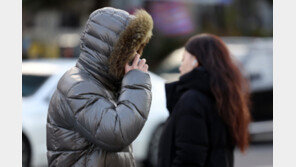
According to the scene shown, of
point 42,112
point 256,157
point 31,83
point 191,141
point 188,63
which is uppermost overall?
point 188,63

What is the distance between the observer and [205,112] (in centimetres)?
350

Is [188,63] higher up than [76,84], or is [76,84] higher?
[76,84]

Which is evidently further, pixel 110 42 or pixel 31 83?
pixel 31 83

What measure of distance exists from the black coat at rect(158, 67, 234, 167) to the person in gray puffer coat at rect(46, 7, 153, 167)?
37.5 inches

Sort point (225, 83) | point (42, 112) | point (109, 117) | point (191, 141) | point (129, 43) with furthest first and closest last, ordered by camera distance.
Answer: point (42, 112) → point (225, 83) → point (191, 141) → point (129, 43) → point (109, 117)

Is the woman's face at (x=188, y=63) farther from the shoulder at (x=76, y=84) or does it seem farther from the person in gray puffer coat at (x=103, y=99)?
the shoulder at (x=76, y=84)

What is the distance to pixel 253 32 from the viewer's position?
2273 centimetres

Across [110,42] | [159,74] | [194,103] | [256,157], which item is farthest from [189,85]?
[159,74]

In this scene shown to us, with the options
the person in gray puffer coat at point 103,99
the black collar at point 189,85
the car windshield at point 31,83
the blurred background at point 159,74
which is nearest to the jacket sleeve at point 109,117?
the person in gray puffer coat at point 103,99

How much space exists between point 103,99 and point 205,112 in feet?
4.29

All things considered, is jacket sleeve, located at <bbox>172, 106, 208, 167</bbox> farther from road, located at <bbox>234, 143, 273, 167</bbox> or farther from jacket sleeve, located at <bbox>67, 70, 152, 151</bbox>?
road, located at <bbox>234, 143, 273, 167</bbox>

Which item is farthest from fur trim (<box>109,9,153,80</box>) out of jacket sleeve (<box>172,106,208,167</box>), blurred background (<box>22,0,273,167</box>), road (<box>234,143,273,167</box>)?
road (<box>234,143,273,167</box>)

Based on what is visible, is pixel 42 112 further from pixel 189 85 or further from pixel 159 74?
pixel 159 74

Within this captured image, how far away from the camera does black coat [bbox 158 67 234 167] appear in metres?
3.42
